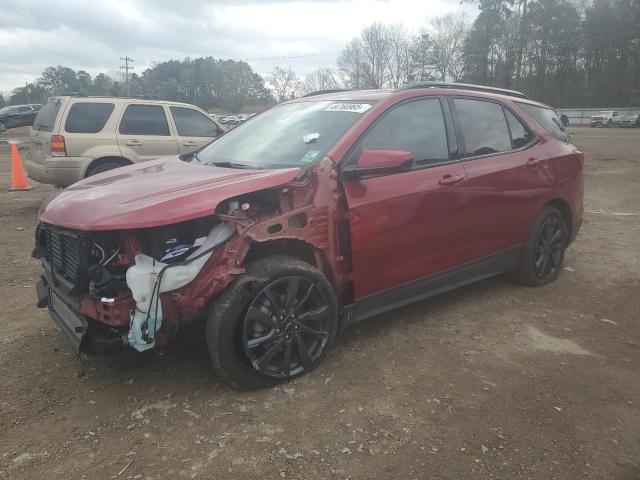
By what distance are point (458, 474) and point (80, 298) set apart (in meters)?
2.15

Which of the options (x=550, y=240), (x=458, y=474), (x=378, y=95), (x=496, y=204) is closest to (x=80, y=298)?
(x=458, y=474)

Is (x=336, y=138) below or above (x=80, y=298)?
above

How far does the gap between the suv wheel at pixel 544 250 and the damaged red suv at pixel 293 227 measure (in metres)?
0.23

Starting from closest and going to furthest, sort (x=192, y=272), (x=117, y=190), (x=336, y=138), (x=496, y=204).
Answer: (x=192, y=272) → (x=117, y=190) → (x=336, y=138) → (x=496, y=204)

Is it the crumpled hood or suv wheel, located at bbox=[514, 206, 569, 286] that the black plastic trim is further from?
the crumpled hood

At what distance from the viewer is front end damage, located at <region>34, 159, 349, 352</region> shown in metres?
2.69

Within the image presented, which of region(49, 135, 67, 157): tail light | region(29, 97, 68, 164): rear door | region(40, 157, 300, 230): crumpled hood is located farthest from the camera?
region(29, 97, 68, 164): rear door

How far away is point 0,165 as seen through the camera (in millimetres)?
16516

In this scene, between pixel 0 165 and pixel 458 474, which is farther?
pixel 0 165

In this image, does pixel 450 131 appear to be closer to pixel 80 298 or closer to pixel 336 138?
pixel 336 138

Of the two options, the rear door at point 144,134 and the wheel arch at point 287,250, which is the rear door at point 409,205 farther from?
the rear door at point 144,134

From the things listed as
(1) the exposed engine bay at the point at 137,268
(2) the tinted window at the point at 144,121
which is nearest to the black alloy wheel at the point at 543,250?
(1) the exposed engine bay at the point at 137,268

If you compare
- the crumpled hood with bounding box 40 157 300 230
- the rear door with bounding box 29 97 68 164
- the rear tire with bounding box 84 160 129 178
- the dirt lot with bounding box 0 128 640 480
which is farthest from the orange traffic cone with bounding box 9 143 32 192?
the crumpled hood with bounding box 40 157 300 230

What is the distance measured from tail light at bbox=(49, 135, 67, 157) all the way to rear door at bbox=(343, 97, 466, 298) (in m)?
5.94
